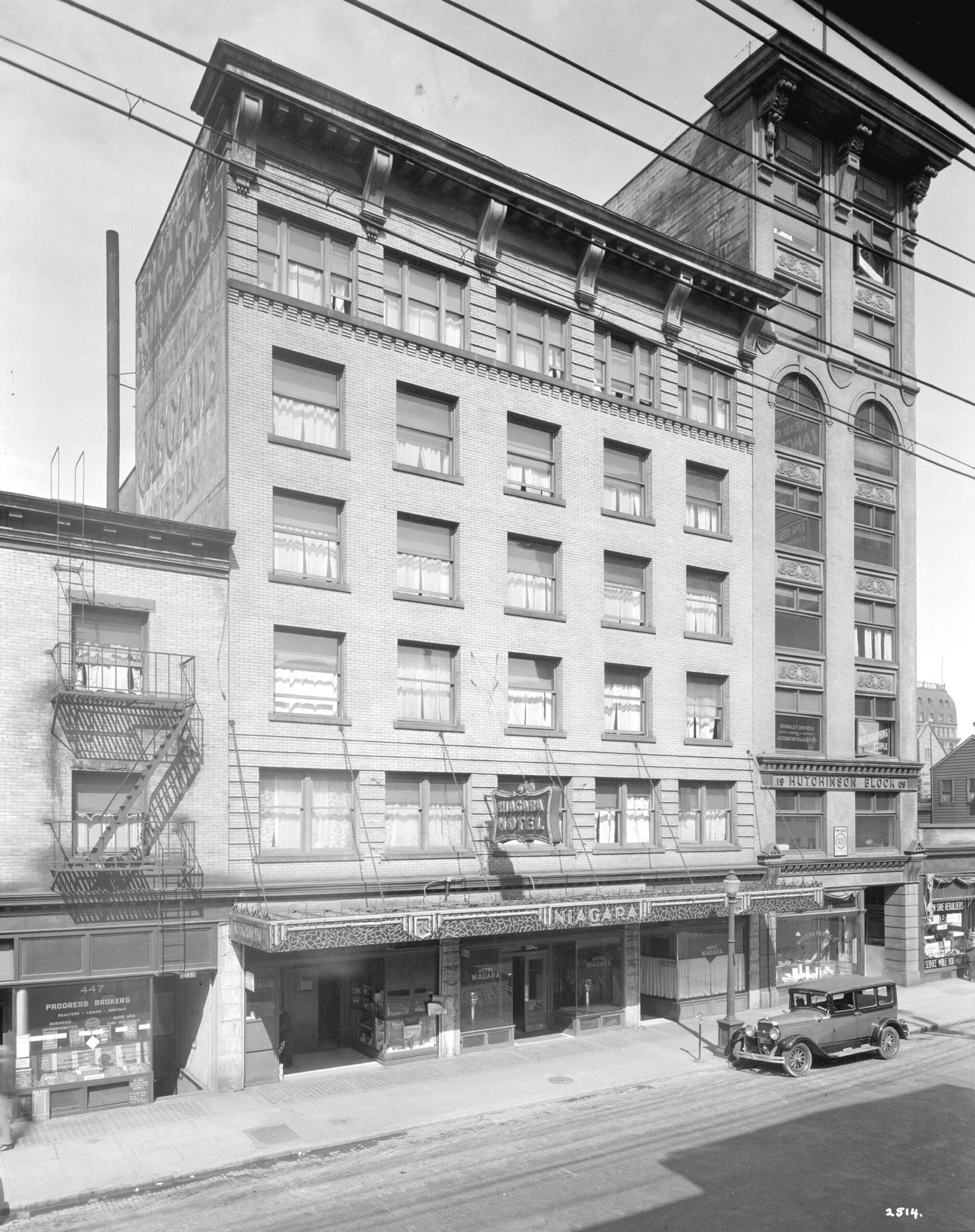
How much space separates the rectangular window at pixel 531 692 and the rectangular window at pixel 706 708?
4.97 meters

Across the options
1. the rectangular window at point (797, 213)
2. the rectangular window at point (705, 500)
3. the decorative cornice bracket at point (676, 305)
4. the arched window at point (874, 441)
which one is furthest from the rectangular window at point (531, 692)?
the rectangular window at point (797, 213)

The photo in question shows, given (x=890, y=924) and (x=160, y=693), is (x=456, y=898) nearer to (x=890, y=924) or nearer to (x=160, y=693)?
(x=160, y=693)

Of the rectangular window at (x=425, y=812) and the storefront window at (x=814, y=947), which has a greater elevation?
the rectangular window at (x=425, y=812)

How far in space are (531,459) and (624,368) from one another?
4637 millimetres

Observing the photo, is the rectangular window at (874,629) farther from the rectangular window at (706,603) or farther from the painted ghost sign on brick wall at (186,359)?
the painted ghost sign on brick wall at (186,359)

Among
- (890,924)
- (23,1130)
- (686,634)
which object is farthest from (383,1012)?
(890,924)

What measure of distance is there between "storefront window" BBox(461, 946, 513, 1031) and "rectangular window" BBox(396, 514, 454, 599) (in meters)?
9.01

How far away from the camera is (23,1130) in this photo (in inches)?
789

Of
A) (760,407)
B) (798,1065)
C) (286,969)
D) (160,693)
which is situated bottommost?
(798,1065)

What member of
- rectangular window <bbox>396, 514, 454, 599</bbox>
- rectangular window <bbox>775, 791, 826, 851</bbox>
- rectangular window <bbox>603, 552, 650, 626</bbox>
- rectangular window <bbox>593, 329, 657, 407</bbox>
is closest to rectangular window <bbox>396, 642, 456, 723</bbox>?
rectangular window <bbox>396, 514, 454, 599</bbox>

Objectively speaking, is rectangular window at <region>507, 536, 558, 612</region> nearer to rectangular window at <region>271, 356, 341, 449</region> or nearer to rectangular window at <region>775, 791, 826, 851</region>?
rectangular window at <region>271, 356, 341, 449</region>

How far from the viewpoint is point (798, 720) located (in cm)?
3488

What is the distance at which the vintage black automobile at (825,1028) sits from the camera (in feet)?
78.8

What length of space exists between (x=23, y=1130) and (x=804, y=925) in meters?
23.6
